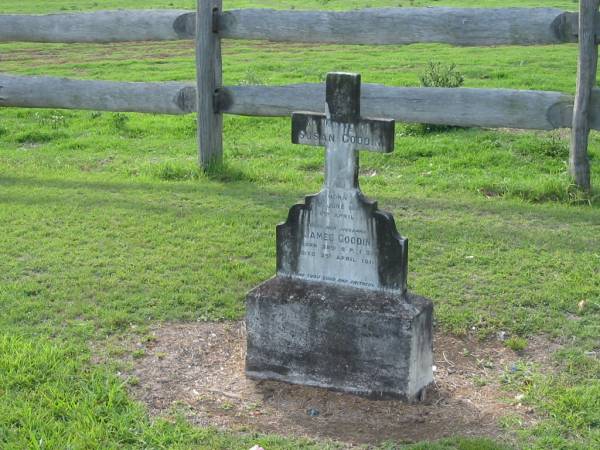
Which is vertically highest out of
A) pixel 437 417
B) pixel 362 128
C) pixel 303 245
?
pixel 362 128

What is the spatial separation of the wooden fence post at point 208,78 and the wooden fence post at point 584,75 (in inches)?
133

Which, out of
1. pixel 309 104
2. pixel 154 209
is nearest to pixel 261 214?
pixel 154 209

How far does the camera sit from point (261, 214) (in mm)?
8242

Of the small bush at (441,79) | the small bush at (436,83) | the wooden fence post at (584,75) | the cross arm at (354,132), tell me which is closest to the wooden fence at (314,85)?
the wooden fence post at (584,75)

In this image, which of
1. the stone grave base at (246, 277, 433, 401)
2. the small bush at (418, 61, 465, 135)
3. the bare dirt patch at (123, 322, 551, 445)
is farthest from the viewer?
the small bush at (418, 61, 465, 135)

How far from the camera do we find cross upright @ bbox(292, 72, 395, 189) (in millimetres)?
5152

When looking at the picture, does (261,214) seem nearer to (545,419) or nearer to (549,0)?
(545,419)

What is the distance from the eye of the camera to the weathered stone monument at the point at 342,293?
514 centimetres

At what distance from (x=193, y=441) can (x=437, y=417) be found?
1.23 m

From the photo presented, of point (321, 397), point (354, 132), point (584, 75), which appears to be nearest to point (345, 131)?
point (354, 132)

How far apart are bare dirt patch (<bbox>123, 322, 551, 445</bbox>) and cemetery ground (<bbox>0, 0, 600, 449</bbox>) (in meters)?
0.01

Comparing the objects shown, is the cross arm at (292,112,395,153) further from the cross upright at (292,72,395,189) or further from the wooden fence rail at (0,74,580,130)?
the wooden fence rail at (0,74,580,130)

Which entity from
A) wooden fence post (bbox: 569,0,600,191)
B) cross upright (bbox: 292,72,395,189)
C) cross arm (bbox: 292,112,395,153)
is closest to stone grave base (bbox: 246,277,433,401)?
cross upright (bbox: 292,72,395,189)

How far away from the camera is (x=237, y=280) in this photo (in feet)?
22.4
